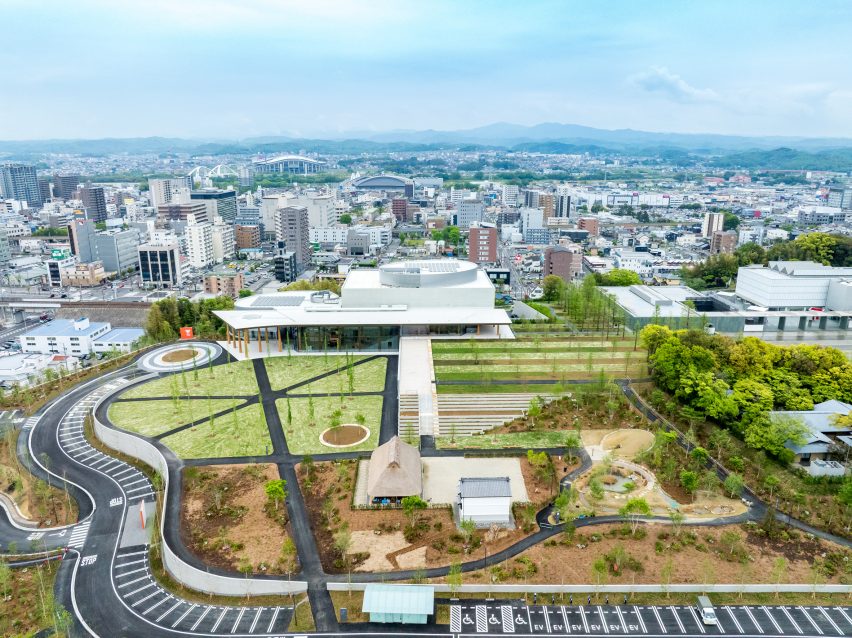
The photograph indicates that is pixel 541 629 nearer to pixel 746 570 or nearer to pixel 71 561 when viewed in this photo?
pixel 746 570

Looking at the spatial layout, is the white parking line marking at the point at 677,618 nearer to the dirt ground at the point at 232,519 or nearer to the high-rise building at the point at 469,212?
the dirt ground at the point at 232,519

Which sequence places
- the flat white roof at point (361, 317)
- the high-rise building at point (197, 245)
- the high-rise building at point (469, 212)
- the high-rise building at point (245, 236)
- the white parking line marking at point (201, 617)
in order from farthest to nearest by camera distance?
1. the high-rise building at point (469, 212)
2. the high-rise building at point (245, 236)
3. the high-rise building at point (197, 245)
4. the flat white roof at point (361, 317)
5. the white parking line marking at point (201, 617)

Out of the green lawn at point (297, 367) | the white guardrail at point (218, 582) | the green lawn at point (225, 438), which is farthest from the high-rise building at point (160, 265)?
the white guardrail at point (218, 582)

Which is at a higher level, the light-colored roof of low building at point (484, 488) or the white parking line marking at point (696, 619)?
the light-colored roof of low building at point (484, 488)

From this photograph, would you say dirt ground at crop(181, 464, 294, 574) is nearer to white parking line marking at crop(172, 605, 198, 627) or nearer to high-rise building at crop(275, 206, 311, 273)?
white parking line marking at crop(172, 605, 198, 627)

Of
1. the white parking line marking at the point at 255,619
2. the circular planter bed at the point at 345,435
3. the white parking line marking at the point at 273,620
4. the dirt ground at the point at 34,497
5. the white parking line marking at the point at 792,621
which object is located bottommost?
the dirt ground at the point at 34,497
